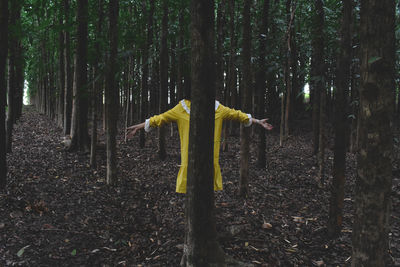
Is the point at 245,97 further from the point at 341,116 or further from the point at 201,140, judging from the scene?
the point at 201,140

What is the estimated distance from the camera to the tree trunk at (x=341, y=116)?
4.43 meters

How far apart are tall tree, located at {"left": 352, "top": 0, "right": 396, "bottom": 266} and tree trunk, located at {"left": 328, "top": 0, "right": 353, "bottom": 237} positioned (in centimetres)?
233

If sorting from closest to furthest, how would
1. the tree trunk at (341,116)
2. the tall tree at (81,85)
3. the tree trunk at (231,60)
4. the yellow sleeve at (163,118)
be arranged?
the yellow sleeve at (163,118)
the tree trunk at (341,116)
the tall tree at (81,85)
the tree trunk at (231,60)

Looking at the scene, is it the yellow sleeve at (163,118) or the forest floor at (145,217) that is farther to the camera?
the forest floor at (145,217)

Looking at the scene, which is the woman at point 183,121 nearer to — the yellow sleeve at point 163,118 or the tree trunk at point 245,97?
the yellow sleeve at point 163,118

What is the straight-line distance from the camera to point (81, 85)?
948 cm

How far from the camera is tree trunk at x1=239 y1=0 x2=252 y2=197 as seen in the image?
630cm

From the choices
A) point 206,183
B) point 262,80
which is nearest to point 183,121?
point 206,183

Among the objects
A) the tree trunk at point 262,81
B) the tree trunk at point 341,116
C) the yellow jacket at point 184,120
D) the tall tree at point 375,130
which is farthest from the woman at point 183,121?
the tree trunk at point 262,81

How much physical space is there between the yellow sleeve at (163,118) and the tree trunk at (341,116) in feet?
8.04

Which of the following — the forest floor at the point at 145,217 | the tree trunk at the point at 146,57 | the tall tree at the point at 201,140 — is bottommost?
the forest floor at the point at 145,217

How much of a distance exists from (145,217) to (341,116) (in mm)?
3867

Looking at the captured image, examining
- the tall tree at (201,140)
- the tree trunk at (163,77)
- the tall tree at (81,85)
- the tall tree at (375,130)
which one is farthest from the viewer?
the tree trunk at (163,77)

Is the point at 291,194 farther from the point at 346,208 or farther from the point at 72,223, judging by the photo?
the point at 72,223
